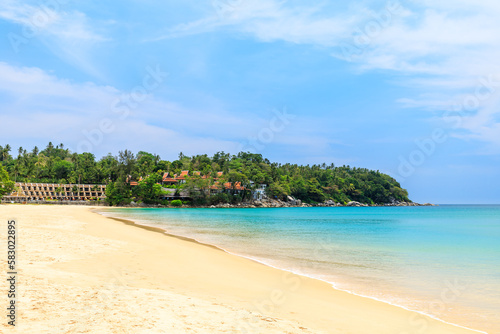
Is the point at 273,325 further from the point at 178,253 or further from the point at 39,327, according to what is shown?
the point at 178,253

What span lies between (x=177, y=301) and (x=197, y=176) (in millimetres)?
102239

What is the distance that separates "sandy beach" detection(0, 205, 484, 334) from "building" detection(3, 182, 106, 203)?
106064mm

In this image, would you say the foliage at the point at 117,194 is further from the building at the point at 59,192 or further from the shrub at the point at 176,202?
the building at the point at 59,192

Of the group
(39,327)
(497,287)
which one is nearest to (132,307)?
(39,327)

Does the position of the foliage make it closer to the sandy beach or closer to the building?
the building

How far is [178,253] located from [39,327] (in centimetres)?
1014

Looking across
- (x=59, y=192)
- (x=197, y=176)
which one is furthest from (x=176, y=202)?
(x=59, y=192)

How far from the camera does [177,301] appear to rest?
7070mm

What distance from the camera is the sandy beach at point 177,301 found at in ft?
18.2

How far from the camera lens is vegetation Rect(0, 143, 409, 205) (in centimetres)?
10362

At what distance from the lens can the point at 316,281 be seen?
10.8 m

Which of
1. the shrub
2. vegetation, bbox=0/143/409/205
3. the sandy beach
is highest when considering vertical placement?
vegetation, bbox=0/143/409/205

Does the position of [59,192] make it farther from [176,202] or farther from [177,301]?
[177,301]

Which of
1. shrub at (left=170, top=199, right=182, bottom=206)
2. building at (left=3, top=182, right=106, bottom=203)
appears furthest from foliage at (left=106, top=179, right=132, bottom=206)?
building at (left=3, top=182, right=106, bottom=203)
